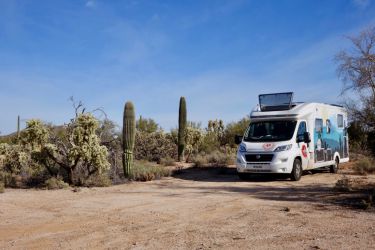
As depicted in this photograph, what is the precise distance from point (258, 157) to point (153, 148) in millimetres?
9575

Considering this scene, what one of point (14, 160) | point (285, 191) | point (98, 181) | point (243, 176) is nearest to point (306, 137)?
point (243, 176)

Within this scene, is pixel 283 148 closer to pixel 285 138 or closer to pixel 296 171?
pixel 285 138

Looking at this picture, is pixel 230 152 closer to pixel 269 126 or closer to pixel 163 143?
Result: pixel 163 143

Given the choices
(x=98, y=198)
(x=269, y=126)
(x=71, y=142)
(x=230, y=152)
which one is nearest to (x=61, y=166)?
(x=71, y=142)

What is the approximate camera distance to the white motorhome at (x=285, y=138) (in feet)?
48.7

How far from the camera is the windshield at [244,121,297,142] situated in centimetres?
1533

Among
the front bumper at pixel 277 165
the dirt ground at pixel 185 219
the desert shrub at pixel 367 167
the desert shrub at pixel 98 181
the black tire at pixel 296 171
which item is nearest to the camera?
the dirt ground at pixel 185 219

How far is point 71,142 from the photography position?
1432 centimetres

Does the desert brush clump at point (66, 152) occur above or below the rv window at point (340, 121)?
below

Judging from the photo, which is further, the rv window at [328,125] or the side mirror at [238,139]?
the rv window at [328,125]

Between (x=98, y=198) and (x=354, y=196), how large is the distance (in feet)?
20.4

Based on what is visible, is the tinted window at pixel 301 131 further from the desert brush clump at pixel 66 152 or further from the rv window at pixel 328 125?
the desert brush clump at pixel 66 152

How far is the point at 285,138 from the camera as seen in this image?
15.2 meters

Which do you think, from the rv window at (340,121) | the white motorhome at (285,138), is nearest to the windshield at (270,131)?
the white motorhome at (285,138)
